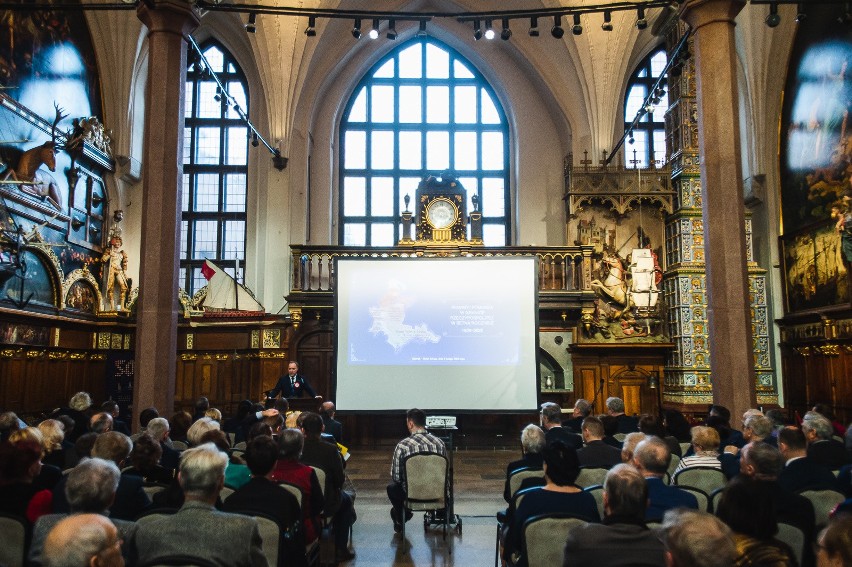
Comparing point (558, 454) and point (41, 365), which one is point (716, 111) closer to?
point (558, 454)

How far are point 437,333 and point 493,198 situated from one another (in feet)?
28.9

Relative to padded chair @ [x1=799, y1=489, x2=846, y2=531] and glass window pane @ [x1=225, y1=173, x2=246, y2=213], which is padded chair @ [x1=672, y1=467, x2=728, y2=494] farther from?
glass window pane @ [x1=225, y1=173, x2=246, y2=213]

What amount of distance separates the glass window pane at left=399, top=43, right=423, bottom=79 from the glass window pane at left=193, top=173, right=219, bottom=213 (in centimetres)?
583

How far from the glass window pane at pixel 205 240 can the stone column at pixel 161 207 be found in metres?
9.45

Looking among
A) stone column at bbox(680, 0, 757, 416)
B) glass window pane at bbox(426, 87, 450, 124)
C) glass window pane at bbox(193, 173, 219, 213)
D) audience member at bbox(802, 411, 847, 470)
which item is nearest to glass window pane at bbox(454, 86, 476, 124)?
glass window pane at bbox(426, 87, 450, 124)

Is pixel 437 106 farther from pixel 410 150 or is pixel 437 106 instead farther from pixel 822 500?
pixel 822 500

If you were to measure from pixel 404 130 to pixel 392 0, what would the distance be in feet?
11.1

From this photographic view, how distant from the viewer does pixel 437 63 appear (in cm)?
1944

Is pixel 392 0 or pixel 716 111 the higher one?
pixel 392 0

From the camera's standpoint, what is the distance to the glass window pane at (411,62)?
19375 millimetres

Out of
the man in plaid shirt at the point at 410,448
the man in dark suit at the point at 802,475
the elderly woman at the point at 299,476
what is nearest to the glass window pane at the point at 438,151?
the man in plaid shirt at the point at 410,448

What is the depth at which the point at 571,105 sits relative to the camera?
18.0 meters

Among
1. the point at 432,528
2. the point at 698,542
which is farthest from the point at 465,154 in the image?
the point at 698,542

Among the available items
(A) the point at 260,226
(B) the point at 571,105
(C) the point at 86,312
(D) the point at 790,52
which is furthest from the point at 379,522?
(D) the point at 790,52
